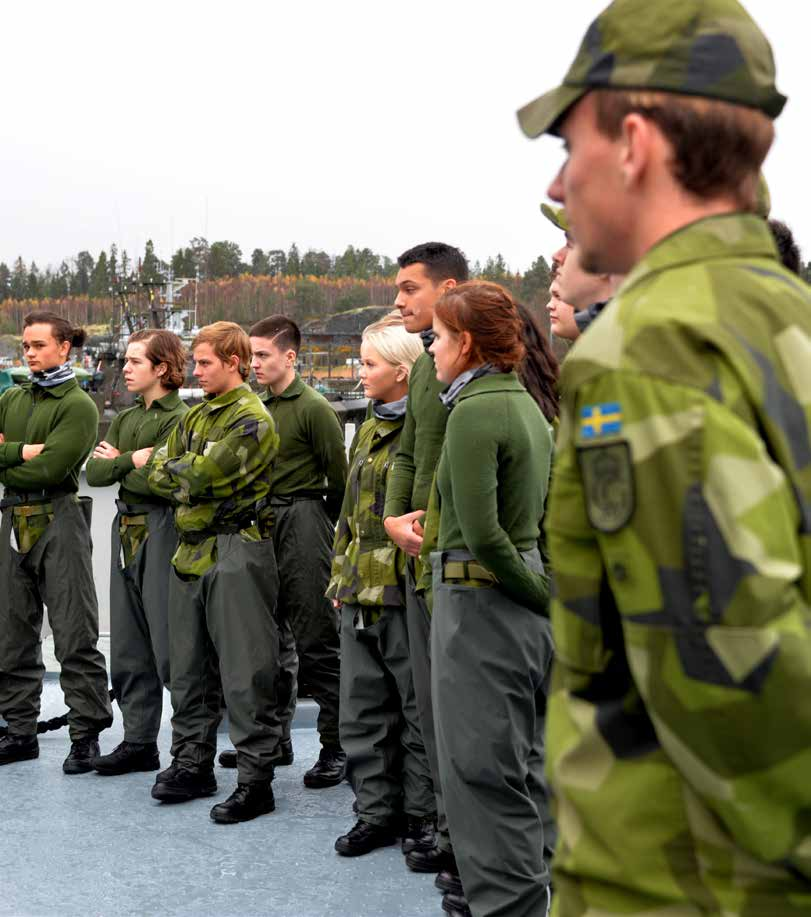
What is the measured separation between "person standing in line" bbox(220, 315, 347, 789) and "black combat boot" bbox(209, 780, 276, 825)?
21.3 inches

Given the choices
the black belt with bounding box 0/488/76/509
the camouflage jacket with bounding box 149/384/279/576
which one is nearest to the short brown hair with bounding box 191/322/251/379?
the camouflage jacket with bounding box 149/384/279/576

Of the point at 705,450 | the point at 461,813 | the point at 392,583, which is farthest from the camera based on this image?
the point at 392,583

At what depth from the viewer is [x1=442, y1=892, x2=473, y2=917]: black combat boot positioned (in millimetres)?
3398

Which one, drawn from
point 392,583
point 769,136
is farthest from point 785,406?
point 392,583

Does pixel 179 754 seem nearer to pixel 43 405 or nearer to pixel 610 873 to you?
pixel 43 405

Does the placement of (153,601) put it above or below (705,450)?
below

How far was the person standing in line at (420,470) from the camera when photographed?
3.57 m

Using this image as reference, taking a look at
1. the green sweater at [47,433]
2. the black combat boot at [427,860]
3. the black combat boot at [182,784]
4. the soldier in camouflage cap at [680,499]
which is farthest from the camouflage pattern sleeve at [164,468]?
the soldier in camouflage cap at [680,499]

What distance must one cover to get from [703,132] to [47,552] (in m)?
4.36

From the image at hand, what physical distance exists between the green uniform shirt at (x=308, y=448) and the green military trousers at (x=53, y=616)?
2.87 feet

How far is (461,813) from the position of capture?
294 centimetres

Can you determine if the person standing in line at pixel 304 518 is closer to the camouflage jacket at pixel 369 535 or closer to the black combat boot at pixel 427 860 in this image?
the camouflage jacket at pixel 369 535

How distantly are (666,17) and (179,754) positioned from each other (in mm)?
3954

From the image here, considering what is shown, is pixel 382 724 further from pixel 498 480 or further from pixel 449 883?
pixel 498 480
